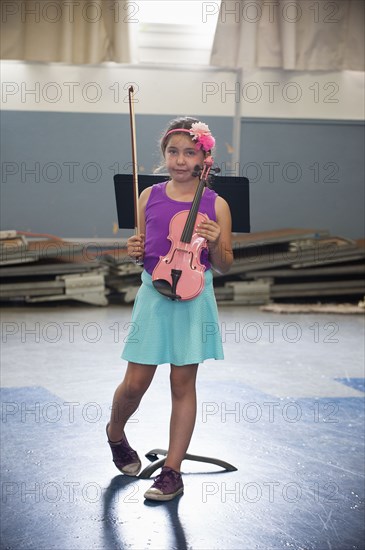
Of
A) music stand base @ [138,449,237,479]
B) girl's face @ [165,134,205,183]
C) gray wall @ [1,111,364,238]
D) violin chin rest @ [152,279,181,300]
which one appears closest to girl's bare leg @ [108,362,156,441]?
music stand base @ [138,449,237,479]

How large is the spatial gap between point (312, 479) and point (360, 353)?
2311 millimetres

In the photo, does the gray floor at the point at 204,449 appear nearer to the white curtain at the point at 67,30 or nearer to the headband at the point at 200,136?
the headband at the point at 200,136

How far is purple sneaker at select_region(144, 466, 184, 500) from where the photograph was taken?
269 cm

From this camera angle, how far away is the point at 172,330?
2707 millimetres

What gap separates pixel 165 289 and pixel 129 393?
386 millimetres

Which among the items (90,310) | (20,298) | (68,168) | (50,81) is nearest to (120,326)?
(90,310)

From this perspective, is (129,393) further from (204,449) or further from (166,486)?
(204,449)

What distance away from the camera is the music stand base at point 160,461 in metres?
2.92

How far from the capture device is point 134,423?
3523mm

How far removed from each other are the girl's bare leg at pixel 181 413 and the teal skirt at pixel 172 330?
7 centimetres

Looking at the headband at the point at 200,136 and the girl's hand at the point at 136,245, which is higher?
the headband at the point at 200,136

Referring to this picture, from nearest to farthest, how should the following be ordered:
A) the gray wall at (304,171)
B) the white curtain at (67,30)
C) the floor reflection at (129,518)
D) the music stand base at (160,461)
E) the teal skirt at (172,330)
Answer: the floor reflection at (129,518)
the teal skirt at (172,330)
the music stand base at (160,461)
the white curtain at (67,30)
the gray wall at (304,171)

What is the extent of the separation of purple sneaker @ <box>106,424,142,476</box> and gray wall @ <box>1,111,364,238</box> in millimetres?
4342

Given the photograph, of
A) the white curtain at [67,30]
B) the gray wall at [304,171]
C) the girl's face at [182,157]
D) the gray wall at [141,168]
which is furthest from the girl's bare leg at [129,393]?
the gray wall at [304,171]
